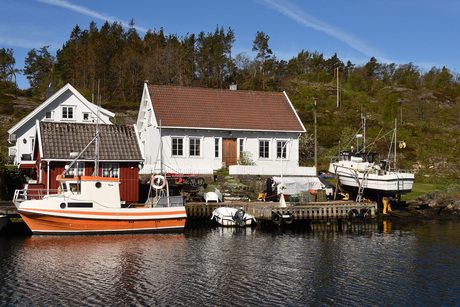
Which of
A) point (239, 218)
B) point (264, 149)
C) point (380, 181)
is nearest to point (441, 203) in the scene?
point (380, 181)

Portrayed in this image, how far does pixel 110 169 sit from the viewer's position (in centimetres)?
3350

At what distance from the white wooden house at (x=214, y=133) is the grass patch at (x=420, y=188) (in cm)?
880

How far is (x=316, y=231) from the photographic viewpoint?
31.6 metres

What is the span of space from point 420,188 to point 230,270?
3141cm

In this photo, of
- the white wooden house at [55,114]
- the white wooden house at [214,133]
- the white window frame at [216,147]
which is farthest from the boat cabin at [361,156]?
the white wooden house at [55,114]

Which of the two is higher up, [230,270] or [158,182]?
[158,182]

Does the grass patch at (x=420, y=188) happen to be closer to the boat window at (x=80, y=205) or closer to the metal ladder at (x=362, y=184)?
the metal ladder at (x=362, y=184)

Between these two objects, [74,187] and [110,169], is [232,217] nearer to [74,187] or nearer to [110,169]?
[110,169]

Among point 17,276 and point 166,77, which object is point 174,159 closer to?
point 17,276

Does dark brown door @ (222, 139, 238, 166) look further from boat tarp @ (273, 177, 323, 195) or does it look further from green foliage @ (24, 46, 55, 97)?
green foliage @ (24, 46, 55, 97)

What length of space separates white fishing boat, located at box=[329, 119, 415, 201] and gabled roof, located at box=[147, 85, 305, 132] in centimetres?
574

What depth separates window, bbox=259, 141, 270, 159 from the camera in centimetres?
4378

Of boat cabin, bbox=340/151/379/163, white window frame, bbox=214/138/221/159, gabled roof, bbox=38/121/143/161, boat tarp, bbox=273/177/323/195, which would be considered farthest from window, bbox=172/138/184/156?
boat cabin, bbox=340/151/379/163

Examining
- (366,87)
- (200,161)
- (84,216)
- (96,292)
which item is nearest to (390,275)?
(96,292)
